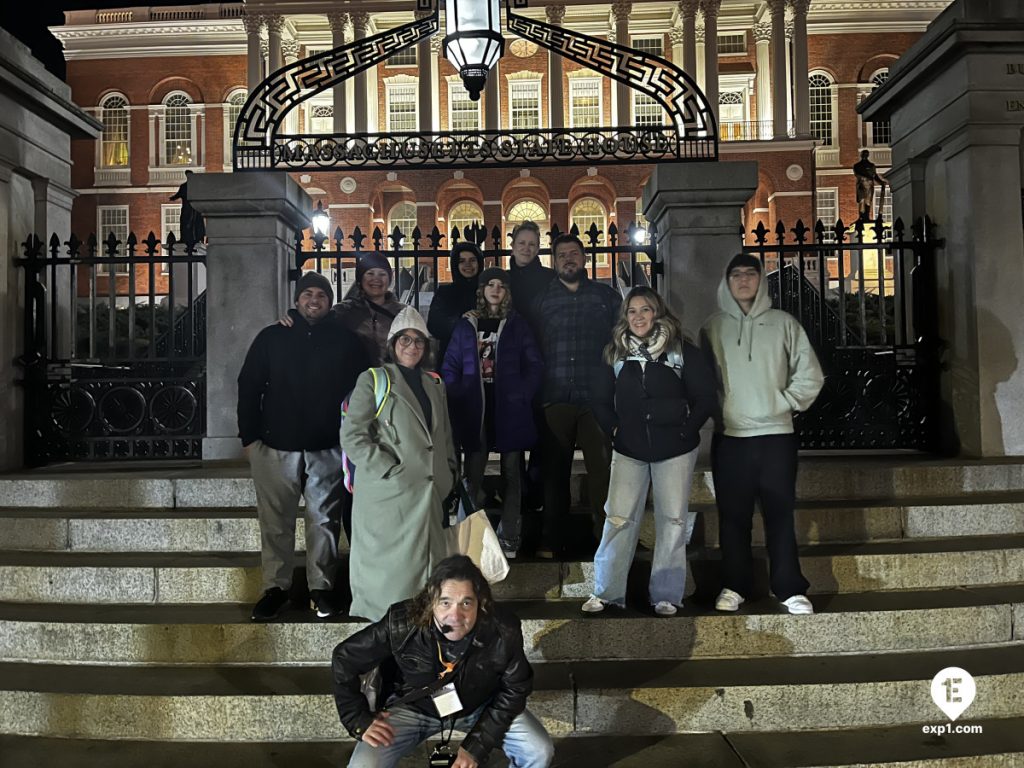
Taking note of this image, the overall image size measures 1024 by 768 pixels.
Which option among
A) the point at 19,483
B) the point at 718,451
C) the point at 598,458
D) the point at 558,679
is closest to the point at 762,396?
the point at 718,451

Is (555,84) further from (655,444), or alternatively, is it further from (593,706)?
(593,706)

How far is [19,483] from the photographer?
21.5 feet

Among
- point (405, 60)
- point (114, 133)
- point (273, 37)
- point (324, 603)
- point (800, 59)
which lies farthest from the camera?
point (405, 60)

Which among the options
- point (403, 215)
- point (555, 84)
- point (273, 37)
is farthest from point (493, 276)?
point (273, 37)

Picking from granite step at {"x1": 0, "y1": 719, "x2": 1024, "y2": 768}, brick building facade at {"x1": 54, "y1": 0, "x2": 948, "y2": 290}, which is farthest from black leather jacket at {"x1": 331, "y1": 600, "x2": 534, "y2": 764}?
brick building facade at {"x1": 54, "y1": 0, "x2": 948, "y2": 290}

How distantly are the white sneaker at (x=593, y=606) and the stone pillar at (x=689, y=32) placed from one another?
4624 cm

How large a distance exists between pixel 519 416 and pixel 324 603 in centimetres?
148

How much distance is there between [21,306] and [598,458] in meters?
5.20

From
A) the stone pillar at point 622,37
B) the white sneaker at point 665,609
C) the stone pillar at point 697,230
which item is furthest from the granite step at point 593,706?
the stone pillar at point 622,37

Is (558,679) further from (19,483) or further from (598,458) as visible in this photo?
(19,483)

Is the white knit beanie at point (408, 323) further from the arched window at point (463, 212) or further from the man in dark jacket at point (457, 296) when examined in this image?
the arched window at point (463, 212)

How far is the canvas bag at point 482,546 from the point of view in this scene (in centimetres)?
420

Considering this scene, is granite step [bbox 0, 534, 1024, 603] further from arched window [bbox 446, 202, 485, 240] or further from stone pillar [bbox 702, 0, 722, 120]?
stone pillar [bbox 702, 0, 722, 120]

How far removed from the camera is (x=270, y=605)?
487 centimetres
